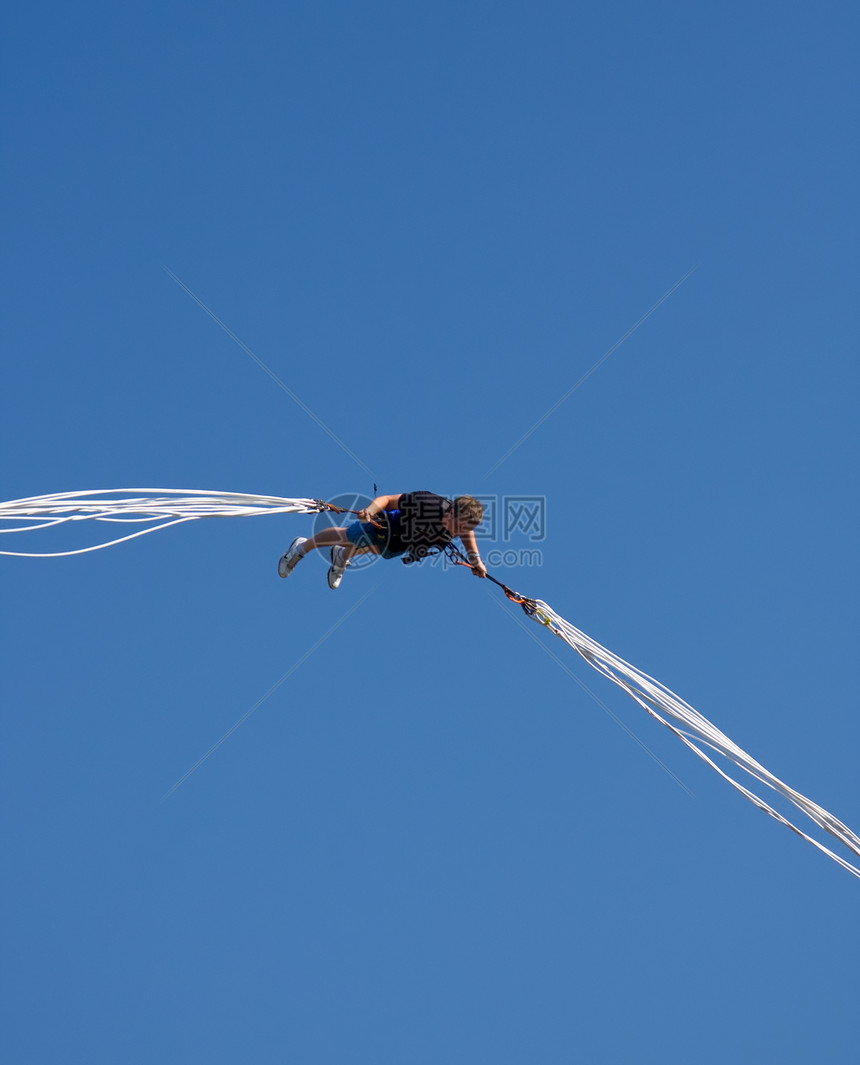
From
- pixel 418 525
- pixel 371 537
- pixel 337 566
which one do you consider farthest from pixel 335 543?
pixel 418 525

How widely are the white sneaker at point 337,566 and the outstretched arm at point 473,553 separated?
137 cm

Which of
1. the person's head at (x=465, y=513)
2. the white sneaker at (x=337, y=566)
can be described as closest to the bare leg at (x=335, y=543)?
the white sneaker at (x=337, y=566)

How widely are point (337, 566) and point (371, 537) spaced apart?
2.82 ft

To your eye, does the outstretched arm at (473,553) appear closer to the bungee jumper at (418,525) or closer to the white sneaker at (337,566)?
the bungee jumper at (418,525)

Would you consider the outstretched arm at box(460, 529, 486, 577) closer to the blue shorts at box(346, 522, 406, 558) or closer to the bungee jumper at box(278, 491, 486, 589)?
the bungee jumper at box(278, 491, 486, 589)

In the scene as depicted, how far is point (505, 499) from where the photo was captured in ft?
45.4

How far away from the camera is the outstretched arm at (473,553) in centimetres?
1016

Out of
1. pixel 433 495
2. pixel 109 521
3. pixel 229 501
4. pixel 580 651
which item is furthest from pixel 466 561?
pixel 109 521

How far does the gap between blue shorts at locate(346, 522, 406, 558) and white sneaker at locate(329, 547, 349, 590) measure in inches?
13.9

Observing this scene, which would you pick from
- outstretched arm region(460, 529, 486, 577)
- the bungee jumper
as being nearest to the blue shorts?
the bungee jumper

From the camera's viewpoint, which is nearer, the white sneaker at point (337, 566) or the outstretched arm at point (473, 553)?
the outstretched arm at point (473, 553)

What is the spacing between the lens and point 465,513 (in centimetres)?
1030

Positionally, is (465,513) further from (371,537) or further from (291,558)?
(291,558)

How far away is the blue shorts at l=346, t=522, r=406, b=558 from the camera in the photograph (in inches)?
418
